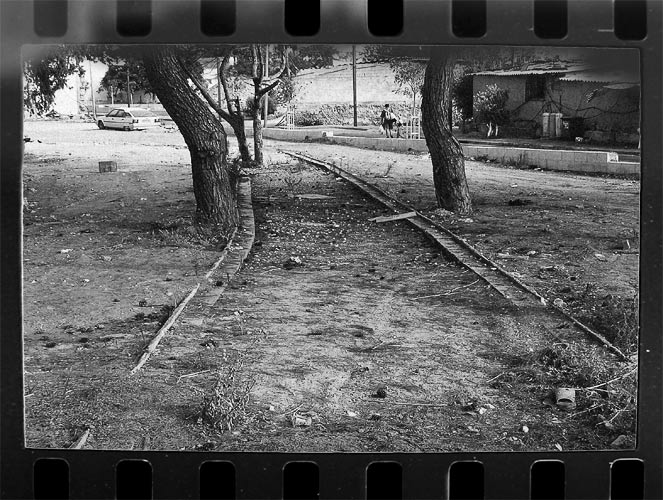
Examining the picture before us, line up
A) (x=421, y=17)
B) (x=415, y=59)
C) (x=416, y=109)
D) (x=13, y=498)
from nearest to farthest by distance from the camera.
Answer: (x=421, y=17)
(x=13, y=498)
(x=415, y=59)
(x=416, y=109)

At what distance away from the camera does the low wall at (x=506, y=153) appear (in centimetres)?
409

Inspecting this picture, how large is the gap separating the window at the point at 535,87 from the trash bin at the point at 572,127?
1.14 ft

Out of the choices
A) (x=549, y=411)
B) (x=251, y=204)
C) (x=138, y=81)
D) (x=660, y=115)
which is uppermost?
(x=138, y=81)

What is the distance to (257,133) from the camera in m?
5.04

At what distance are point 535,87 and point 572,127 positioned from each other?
55 cm

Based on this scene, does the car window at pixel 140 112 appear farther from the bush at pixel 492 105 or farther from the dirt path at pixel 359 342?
the bush at pixel 492 105

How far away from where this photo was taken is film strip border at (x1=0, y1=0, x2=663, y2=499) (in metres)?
2.45

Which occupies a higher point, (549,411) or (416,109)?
(416,109)

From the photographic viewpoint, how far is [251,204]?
16.1 feet

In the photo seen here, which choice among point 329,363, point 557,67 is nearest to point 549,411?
point 329,363

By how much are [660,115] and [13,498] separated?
2.41m

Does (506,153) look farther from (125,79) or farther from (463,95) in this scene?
(125,79)

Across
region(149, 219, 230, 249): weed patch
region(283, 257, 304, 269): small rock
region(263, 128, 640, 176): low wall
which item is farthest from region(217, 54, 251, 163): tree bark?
region(283, 257, 304, 269): small rock

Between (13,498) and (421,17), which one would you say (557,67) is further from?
(13,498)
